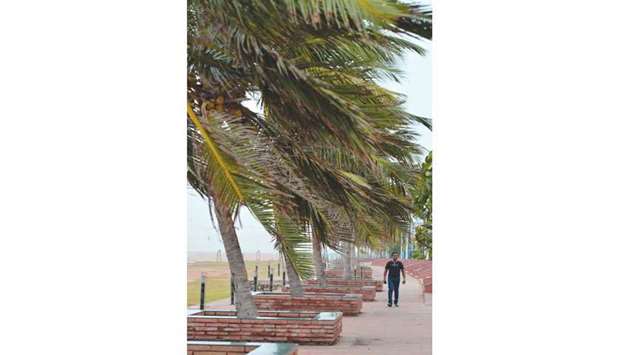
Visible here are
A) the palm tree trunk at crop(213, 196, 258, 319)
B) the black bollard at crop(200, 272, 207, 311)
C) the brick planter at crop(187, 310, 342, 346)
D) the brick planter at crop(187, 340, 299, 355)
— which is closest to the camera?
the palm tree trunk at crop(213, 196, 258, 319)

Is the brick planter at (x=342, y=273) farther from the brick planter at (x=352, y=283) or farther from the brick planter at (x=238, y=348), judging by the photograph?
the brick planter at (x=238, y=348)

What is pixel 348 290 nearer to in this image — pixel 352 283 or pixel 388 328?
pixel 388 328

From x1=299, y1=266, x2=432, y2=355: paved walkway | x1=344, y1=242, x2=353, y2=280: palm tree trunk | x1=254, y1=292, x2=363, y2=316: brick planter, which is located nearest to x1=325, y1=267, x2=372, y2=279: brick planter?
x1=344, y1=242, x2=353, y2=280: palm tree trunk

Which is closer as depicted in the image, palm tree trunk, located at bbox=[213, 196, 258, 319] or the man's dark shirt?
palm tree trunk, located at bbox=[213, 196, 258, 319]

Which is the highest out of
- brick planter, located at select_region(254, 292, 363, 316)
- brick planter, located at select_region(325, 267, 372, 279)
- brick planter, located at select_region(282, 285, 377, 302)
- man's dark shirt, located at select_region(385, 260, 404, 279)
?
man's dark shirt, located at select_region(385, 260, 404, 279)

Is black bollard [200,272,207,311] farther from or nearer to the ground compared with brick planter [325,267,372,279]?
nearer to the ground

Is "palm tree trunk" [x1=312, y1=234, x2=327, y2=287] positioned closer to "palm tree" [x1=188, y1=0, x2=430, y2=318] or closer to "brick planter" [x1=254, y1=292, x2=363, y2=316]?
"palm tree" [x1=188, y1=0, x2=430, y2=318]

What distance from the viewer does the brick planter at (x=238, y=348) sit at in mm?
4309

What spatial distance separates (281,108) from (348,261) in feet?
3.73

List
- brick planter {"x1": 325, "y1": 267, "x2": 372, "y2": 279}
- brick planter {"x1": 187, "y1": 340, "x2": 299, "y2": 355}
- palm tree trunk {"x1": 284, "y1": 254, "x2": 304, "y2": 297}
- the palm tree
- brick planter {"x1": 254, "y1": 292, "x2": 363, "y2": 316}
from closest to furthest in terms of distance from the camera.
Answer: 1. the palm tree
2. brick planter {"x1": 187, "y1": 340, "x2": 299, "y2": 355}
3. palm tree trunk {"x1": 284, "y1": 254, "x2": 304, "y2": 297}
4. brick planter {"x1": 325, "y1": 267, "x2": 372, "y2": 279}
5. brick planter {"x1": 254, "y1": 292, "x2": 363, "y2": 316}

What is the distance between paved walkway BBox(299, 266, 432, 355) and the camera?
4.54m

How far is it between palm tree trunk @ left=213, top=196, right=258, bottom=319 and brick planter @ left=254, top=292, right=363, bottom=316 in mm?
84
